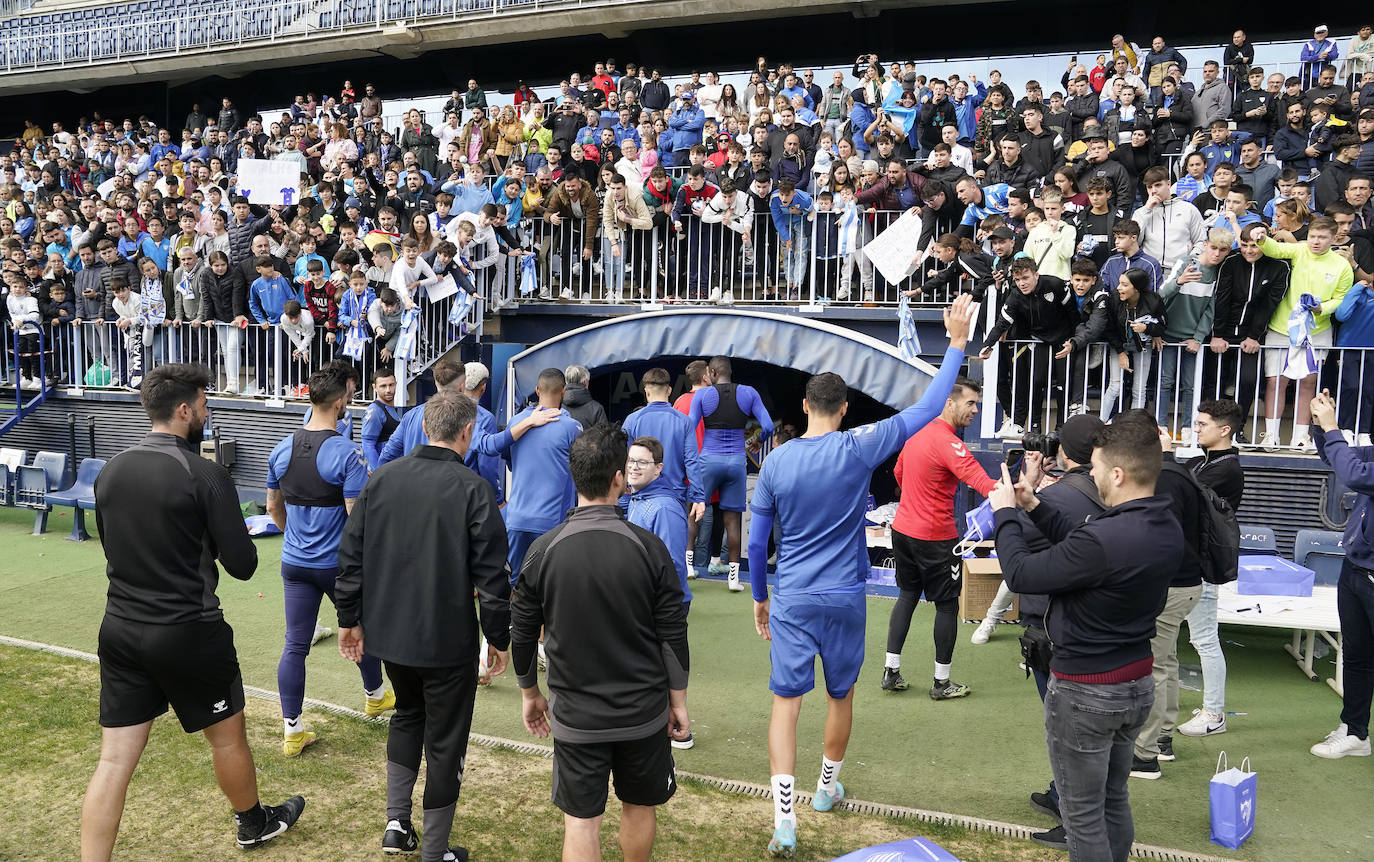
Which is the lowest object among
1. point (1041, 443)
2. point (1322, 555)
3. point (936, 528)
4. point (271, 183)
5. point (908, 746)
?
point (908, 746)

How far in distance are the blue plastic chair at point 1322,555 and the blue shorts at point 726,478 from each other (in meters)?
4.21

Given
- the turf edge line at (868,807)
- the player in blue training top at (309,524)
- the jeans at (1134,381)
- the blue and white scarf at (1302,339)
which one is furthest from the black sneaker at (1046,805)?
the blue and white scarf at (1302,339)

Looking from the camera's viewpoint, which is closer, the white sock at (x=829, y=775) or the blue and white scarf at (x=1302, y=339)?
the white sock at (x=829, y=775)

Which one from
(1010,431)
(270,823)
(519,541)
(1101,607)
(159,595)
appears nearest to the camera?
(1101,607)

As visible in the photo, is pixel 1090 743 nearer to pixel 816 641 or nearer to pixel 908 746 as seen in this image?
pixel 816 641

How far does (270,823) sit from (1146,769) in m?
4.06

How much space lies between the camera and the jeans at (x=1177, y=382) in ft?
26.8

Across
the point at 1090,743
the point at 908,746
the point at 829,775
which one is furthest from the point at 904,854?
the point at 908,746

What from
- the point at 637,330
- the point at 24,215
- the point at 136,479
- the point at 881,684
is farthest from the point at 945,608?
the point at 24,215

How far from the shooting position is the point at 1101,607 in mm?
3340

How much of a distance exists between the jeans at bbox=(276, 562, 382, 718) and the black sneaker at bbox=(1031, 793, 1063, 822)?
137 inches

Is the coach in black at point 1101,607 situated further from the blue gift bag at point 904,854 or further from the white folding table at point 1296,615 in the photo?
the white folding table at point 1296,615

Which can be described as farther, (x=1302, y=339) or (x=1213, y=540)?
(x=1302, y=339)

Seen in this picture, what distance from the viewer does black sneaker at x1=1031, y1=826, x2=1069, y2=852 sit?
429 centimetres
